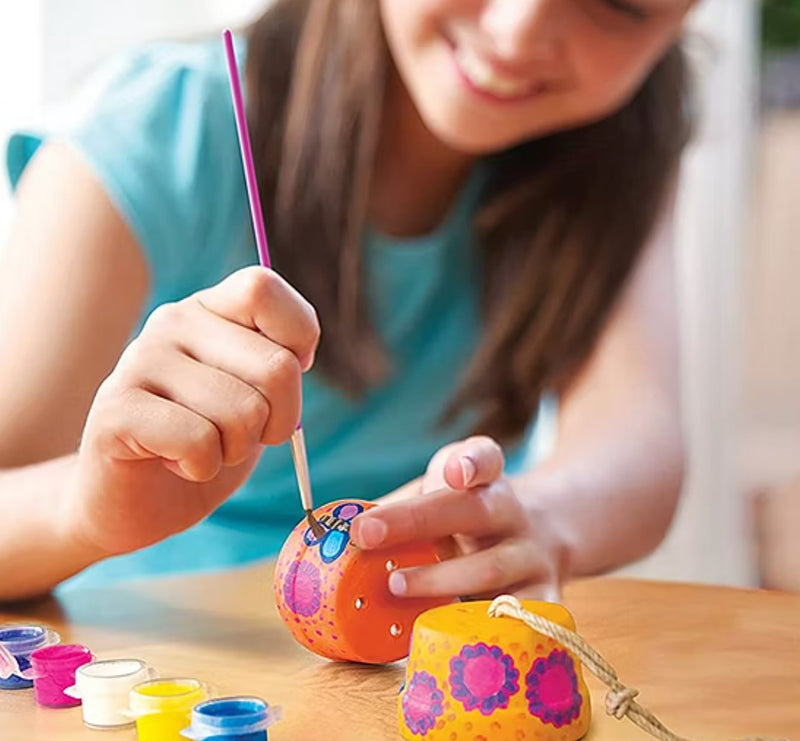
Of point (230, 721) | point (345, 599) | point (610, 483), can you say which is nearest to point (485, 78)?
point (610, 483)

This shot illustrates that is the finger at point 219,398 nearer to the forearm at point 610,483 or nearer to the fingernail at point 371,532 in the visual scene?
the fingernail at point 371,532

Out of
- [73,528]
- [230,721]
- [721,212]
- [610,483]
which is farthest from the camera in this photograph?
[721,212]

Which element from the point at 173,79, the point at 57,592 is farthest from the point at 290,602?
the point at 173,79

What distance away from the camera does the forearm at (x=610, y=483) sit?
33.0 inches

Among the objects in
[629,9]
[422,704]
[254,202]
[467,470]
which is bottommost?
[422,704]

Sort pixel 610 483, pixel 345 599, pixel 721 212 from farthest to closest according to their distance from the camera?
pixel 721 212 → pixel 610 483 → pixel 345 599

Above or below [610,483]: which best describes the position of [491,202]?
above

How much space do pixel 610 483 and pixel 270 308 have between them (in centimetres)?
43

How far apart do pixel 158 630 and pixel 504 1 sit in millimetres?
526

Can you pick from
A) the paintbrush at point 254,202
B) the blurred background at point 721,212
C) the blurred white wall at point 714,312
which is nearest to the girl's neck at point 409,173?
the blurred background at point 721,212

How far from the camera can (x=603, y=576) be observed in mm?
862

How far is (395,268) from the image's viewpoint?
3.92ft

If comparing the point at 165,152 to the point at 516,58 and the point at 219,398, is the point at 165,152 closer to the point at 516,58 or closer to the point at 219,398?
the point at 516,58

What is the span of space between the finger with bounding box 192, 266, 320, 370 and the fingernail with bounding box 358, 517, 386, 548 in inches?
3.1
